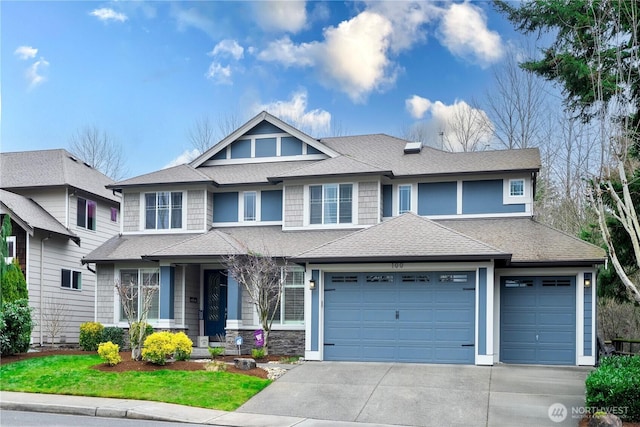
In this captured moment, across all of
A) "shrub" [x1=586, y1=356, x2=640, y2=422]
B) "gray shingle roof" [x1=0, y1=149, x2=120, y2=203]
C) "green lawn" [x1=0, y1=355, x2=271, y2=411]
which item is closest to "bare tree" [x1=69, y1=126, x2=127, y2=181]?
"gray shingle roof" [x1=0, y1=149, x2=120, y2=203]

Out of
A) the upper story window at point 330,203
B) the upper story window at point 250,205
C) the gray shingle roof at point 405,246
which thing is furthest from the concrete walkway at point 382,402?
the upper story window at point 250,205

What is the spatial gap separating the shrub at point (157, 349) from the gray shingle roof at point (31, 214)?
8683mm

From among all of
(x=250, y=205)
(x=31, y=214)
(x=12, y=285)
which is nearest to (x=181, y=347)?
(x=12, y=285)

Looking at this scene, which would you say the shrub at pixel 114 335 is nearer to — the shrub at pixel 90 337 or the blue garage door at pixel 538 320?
the shrub at pixel 90 337

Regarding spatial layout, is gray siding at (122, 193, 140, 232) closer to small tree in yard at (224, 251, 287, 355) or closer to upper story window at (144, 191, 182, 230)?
upper story window at (144, 191, 182, 230)

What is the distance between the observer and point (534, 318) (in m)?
17.1

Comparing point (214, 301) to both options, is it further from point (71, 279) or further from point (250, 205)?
point (71, 279)

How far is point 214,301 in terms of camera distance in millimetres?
21438

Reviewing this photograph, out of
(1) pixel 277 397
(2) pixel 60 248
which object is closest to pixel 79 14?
(2) pixel 60 248

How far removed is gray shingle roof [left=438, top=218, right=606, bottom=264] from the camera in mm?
16484

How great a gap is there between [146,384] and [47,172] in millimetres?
13941

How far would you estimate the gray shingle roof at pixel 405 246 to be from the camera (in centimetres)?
1576

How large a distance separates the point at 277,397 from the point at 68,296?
13738 mm

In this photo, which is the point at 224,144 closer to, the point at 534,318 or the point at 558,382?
the point at 534,318
